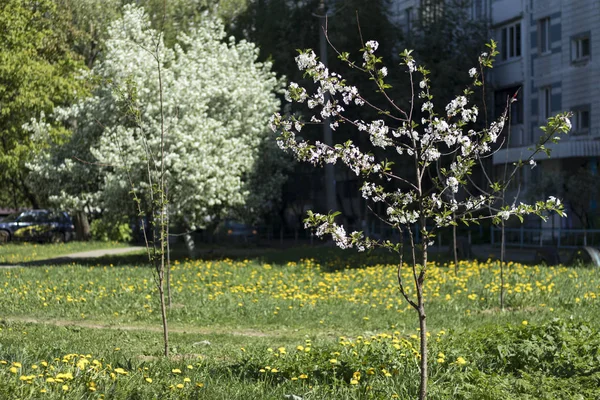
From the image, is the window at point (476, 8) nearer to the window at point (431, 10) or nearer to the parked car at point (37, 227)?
the window at point (431, 10)

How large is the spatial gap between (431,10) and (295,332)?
29.9 m

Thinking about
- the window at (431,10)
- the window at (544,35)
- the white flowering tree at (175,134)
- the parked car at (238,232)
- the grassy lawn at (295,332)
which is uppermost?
the window at (431,10)

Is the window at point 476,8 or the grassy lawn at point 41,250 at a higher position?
the window at point 476,8

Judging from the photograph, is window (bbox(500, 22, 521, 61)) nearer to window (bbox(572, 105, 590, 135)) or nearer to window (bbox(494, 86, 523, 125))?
window (bbox(494, 86, 523, 125))

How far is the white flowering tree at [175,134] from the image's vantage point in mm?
26141

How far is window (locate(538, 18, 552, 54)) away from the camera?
37.6m

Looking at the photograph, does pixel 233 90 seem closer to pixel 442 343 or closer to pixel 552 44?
pixel 552 44

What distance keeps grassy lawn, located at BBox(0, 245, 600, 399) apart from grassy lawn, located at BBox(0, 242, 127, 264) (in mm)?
8051

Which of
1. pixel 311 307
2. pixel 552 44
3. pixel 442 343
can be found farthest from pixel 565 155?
pixel 442 343

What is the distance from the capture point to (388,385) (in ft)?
26.7

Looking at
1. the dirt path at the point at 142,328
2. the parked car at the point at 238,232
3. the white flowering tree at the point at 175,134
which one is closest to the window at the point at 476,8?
the parked car at the point at 238,232

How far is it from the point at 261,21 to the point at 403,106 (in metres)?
8.36

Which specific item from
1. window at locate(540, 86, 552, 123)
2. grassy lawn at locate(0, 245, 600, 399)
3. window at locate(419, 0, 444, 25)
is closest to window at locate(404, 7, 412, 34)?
window at locate(419, 0, 444, 25)

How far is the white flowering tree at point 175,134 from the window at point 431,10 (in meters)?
11.5
